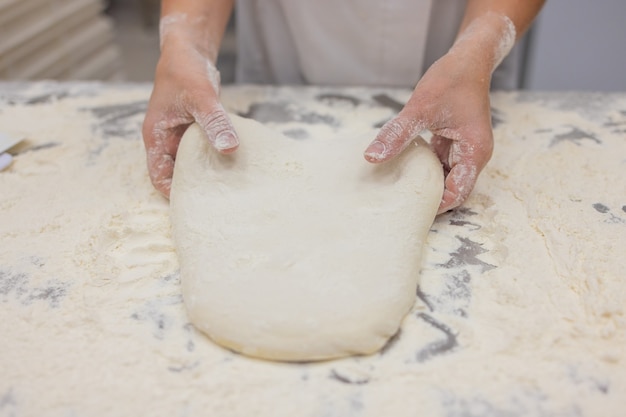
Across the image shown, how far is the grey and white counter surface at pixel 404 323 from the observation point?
82cm

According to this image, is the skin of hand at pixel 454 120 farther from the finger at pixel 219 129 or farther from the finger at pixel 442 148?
the finger at pixel 219 129

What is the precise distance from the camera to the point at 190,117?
128cm

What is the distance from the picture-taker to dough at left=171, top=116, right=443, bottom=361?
877 millimetres

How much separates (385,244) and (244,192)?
1.06 feet

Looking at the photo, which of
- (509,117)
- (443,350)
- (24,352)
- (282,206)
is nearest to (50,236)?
(24,352)

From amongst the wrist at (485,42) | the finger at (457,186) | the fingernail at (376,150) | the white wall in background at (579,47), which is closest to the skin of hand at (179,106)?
the fingernail at (376,150)

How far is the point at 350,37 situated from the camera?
5.79 ft

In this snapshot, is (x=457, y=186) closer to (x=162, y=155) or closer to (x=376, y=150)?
(x=376, y=150)

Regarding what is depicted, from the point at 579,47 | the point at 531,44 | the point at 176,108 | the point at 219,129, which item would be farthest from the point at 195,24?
the point at 579,47

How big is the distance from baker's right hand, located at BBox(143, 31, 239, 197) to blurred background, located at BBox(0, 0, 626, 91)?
1.19 meters

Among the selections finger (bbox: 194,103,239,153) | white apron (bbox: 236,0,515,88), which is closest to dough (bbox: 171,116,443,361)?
finger (bbox: 194,103,239,153)

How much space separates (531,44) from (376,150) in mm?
1606

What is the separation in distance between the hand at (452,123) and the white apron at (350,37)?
1.77 ft

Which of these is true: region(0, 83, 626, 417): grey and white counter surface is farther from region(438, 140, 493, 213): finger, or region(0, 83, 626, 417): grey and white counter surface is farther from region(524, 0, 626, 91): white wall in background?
region(524, 0, 626, 91): white wall in background
